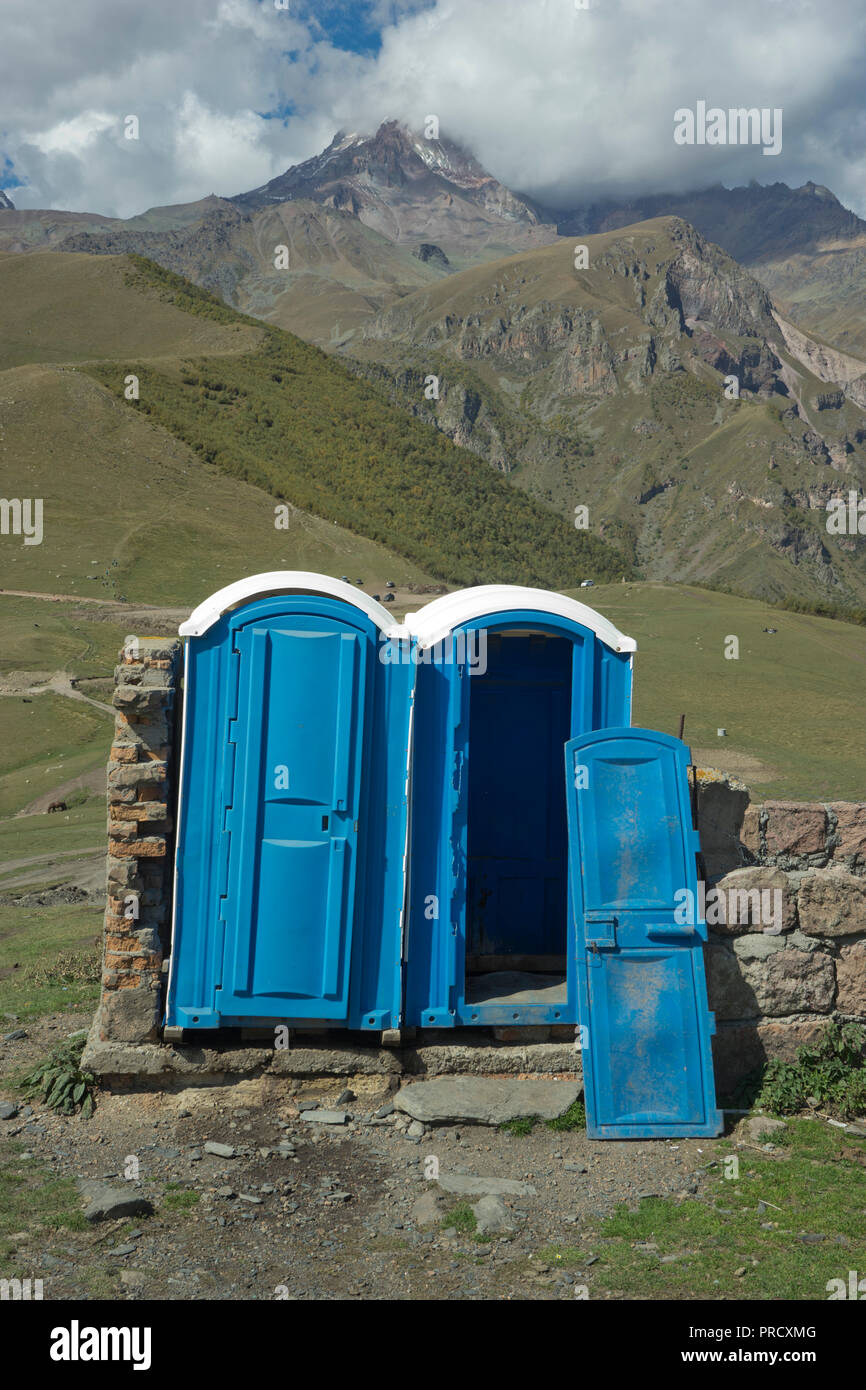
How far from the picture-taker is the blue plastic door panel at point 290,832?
691 centimetres

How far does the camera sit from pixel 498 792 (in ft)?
29.4

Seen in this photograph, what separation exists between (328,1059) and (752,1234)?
2888 mm

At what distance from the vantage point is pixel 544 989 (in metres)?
7.79

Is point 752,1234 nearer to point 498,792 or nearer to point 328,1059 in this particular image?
point 328,1059

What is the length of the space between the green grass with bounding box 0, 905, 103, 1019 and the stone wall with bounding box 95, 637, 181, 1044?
2.29 metres

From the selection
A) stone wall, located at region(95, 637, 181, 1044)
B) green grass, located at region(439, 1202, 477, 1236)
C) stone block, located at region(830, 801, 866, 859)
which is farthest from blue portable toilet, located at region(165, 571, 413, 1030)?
stone block, located at region(830, 801, 866, 859)

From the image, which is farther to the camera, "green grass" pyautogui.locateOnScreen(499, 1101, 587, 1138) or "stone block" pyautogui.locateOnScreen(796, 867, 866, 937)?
"stone block" pyautogui.locateOnScreen(796, 867, 866, 937)

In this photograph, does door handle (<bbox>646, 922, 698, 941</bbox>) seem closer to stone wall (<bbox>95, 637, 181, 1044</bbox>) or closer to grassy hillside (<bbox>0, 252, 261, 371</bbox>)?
stone wall (<bbox>95, 637, 181, 1044</bbox>)

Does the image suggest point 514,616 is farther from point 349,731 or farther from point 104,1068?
point 104,1068

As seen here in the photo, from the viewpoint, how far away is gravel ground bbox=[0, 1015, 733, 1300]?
4.94 m

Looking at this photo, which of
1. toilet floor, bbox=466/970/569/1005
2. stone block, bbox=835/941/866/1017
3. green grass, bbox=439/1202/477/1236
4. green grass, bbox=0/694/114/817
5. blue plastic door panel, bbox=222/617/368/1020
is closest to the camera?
green grass, bbox=439/1202/477/1236

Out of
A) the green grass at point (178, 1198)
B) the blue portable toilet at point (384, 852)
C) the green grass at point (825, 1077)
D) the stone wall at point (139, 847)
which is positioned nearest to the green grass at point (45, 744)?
the stone wall at point (139, 847)

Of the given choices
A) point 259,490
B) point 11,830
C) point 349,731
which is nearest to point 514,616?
point 349,731
